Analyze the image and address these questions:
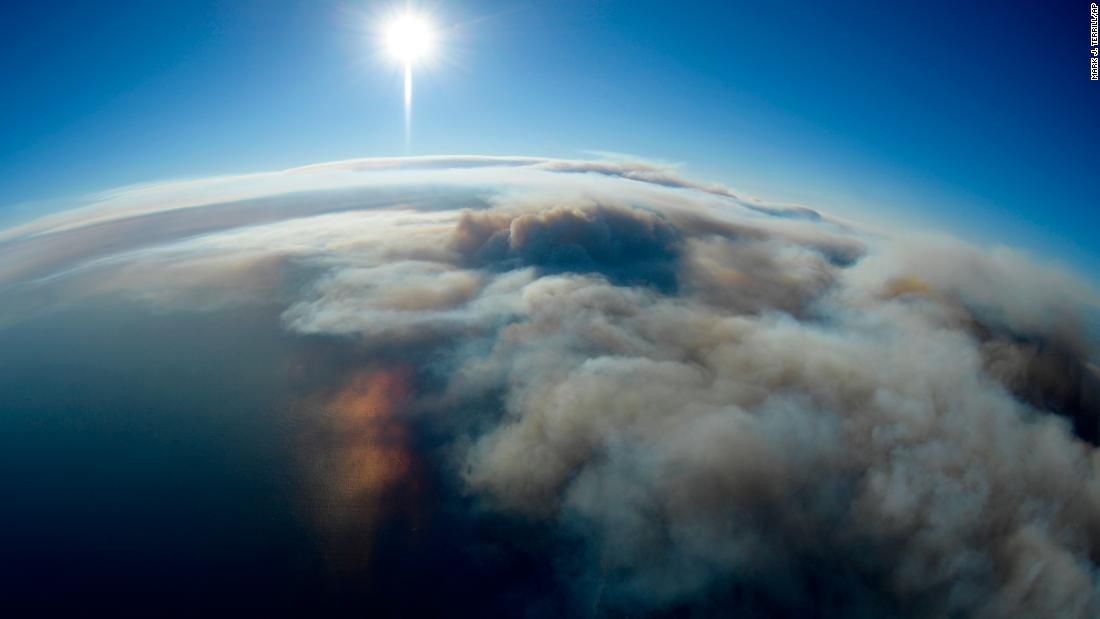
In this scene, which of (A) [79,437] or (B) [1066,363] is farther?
(B) [1066,363]

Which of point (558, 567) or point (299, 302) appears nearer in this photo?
point (558, 567)

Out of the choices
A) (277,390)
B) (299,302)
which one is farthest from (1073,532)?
(299,302)

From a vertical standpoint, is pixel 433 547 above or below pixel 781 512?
below

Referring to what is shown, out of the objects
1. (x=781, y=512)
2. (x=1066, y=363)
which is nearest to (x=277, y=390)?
(x=781, y=512)

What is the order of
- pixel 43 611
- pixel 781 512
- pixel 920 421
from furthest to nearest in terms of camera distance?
1. pixel 920 421
2. pixel 781 512
3. pixel 43 611

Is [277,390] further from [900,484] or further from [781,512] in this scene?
[900,484]

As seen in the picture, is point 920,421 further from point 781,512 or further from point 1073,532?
point 781,512

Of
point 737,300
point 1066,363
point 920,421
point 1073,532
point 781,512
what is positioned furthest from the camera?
point 737,300

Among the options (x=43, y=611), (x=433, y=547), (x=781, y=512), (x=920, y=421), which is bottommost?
(x=43, y=611)

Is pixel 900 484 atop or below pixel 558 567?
atop
